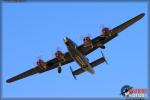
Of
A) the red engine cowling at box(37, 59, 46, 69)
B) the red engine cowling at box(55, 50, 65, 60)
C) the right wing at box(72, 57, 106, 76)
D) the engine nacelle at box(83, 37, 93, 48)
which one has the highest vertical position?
the engine nacelle at box(83, 37, 93, 48)

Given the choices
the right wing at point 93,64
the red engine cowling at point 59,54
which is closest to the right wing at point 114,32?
the right wing at point 93,64

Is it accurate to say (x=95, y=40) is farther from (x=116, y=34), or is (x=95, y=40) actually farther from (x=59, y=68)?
(x=59, y=68)

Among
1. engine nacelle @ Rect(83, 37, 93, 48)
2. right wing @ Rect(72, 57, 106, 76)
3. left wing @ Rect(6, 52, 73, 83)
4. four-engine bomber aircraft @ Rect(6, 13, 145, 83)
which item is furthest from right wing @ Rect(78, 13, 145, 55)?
left wing @ Rect(6, 52, 73, 83)

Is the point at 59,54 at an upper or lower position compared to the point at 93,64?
upper

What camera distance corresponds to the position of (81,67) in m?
62.7

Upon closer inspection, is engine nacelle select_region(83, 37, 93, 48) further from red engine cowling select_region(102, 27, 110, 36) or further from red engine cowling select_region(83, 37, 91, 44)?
red engine cowling select_region(102, 27, 110, 36)

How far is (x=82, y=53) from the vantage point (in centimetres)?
6091

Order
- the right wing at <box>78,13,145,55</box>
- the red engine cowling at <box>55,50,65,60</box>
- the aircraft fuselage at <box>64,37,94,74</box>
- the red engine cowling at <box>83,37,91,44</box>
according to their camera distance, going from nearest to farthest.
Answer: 1. the aircraft fuselage at <box>64,37,94,74</box>
2. the red engine cowling at <box>83,37,91,44</box>
3. the right wing at <box>78,13,145,55</box>
4. the red engine cowling at <box>55,50,65,60</box>

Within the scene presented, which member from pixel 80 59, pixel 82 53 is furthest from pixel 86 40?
pixel 80 59

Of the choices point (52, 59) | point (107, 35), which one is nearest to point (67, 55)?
point (52, 59)

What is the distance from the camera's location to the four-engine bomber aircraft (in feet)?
196

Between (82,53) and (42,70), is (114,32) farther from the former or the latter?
(42,70)

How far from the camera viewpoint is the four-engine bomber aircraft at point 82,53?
59666mm

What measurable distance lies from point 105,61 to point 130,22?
7488mm
